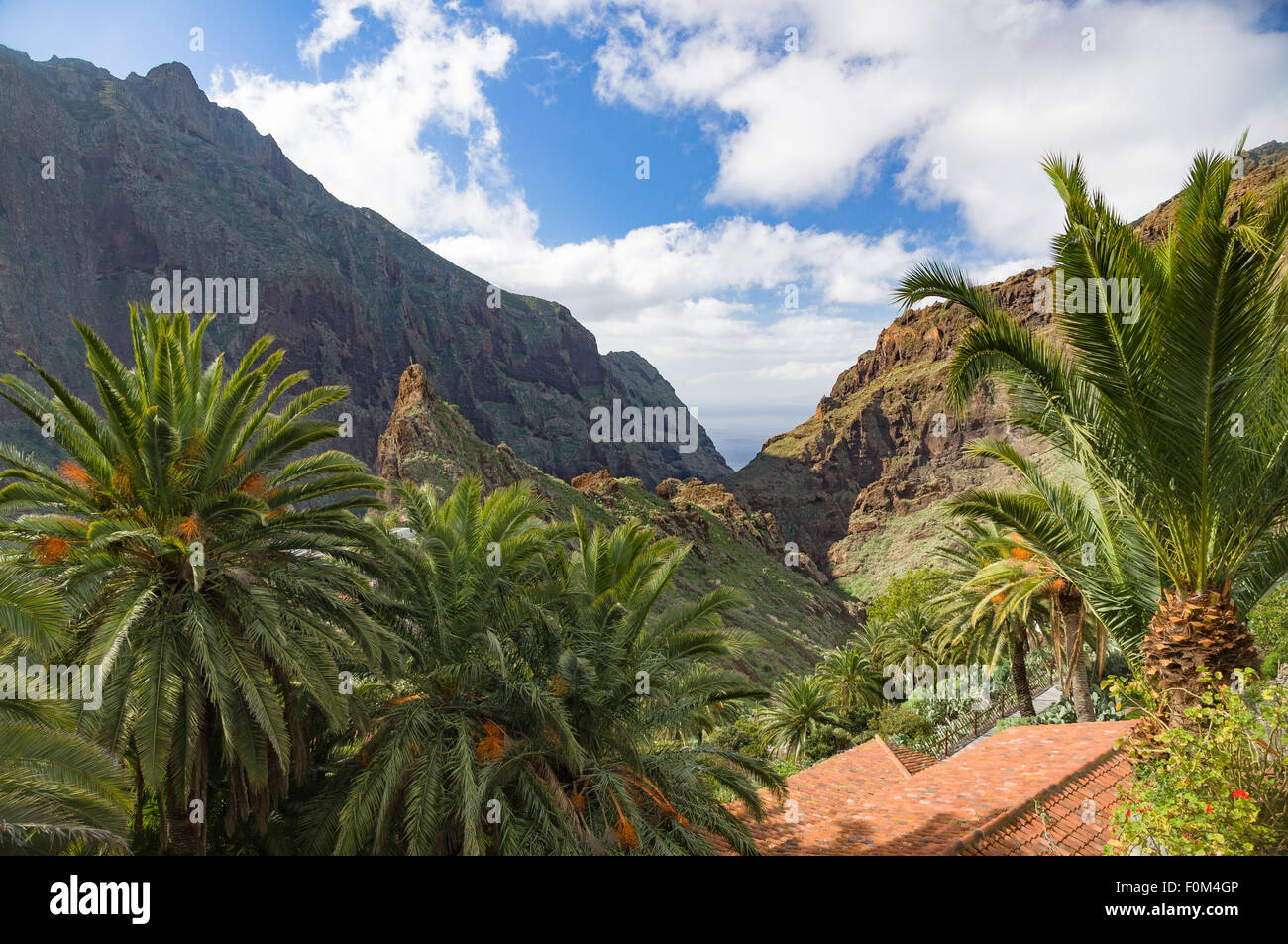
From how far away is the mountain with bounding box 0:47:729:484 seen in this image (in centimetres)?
11269

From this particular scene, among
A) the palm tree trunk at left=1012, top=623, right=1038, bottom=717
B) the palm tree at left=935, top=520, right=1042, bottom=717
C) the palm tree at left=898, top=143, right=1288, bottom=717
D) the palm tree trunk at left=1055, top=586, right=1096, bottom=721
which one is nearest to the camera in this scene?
the palm tree at left=898, top=143, right=1288, bottom=717

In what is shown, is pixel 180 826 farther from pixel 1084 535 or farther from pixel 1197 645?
pixel 1084 535

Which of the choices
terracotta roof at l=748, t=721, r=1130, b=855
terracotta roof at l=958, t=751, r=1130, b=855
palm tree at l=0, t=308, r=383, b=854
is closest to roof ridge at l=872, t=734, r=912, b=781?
terracotta roof at l=748, t=721, r=1130, b=855

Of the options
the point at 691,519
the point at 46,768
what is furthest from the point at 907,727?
the point at 691,519

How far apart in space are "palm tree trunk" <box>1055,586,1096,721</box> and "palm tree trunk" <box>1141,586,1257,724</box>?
29.1 ft

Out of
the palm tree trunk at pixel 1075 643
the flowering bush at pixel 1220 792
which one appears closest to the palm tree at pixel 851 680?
the palm tree trunk at pixel 1075 643

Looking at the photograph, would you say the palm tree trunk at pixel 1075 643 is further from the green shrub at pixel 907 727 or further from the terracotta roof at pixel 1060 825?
the green shrub at pixel 907 727

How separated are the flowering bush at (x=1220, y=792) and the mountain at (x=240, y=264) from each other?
3948 inches

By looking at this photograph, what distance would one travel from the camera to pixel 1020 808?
9.69 meters

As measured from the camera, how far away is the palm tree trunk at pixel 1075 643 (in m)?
15.4

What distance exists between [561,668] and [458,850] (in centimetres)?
263

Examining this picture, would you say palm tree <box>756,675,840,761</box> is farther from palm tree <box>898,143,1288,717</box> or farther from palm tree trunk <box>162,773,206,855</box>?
palm tree trunk <box>162,773,206,855</box>

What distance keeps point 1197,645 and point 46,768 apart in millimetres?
9990
